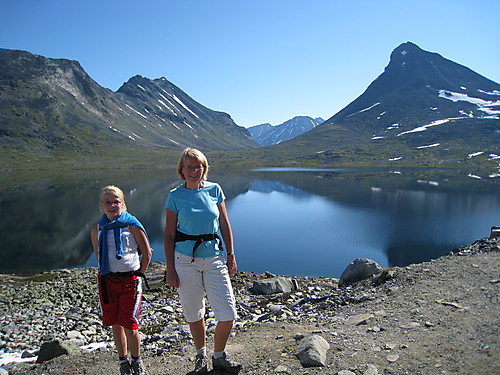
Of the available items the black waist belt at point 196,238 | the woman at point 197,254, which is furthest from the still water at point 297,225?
A: the black waist belt at point 196,238

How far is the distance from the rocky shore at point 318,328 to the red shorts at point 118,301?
134 cm

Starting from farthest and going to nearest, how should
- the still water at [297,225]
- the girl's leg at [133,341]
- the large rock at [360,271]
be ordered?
the still water at [297,225], the large rock at [360,271], the girl's leg at [133,341]

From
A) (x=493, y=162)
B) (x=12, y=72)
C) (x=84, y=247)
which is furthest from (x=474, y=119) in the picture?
(x=12, y=72)

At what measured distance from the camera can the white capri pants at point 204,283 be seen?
5.09m

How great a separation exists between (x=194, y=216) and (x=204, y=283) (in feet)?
3.29

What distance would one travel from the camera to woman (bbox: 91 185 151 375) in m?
5.32

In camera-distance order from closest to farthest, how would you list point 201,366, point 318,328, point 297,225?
1. point 201,366
2. point 318,328
3. point 297,225

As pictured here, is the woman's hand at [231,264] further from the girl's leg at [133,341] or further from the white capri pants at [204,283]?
the girl's leg at [133,341]

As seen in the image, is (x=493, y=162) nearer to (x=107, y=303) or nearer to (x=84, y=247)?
(x=84, y=247)

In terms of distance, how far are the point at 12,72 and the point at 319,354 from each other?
244 m

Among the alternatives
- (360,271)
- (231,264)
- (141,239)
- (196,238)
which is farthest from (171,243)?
(360,271)

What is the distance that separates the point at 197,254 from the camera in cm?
506

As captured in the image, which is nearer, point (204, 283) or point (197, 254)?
point (197, 254)

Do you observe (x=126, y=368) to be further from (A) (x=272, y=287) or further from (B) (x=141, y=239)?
(A) (x=272, y=287)
